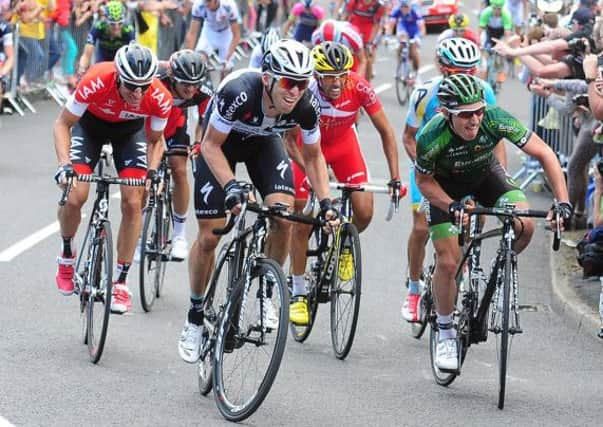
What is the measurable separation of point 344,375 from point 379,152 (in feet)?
36.6

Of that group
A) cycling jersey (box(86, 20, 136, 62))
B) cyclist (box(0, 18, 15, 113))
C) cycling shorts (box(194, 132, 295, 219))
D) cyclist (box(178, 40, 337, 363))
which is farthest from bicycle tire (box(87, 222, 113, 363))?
cyclist (box(0, 18, 15, 113))

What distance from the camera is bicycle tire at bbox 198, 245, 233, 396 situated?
8340 mm

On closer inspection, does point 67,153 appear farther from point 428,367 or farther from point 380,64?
point 380,64

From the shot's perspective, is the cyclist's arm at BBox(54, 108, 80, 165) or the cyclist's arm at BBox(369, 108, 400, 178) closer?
the cyclist's arm at BBox(54, 108, 80, 165)

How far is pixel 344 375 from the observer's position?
30.2 ft

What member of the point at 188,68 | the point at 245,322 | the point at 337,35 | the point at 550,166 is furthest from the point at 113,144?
the point at 337,35

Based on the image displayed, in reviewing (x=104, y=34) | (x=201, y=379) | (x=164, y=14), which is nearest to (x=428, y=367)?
(x=201, y=379)

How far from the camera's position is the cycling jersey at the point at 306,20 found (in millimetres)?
25562

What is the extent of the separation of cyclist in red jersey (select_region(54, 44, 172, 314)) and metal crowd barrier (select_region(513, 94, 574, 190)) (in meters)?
6.54

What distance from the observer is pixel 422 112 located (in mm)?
10422

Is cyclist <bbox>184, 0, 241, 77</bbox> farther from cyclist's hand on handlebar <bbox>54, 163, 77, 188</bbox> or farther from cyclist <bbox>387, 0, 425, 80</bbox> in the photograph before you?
cyclist's hand on handlebar <bbox>54, 163, 77, 188</bbox>

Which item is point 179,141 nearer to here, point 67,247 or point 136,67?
point 67,247

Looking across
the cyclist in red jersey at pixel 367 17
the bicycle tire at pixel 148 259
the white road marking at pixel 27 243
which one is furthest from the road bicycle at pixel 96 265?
the cyclist in red jersey at pixel 367 17

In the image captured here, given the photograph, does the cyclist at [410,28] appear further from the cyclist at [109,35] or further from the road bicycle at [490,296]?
the road bicycle at [490,296]
